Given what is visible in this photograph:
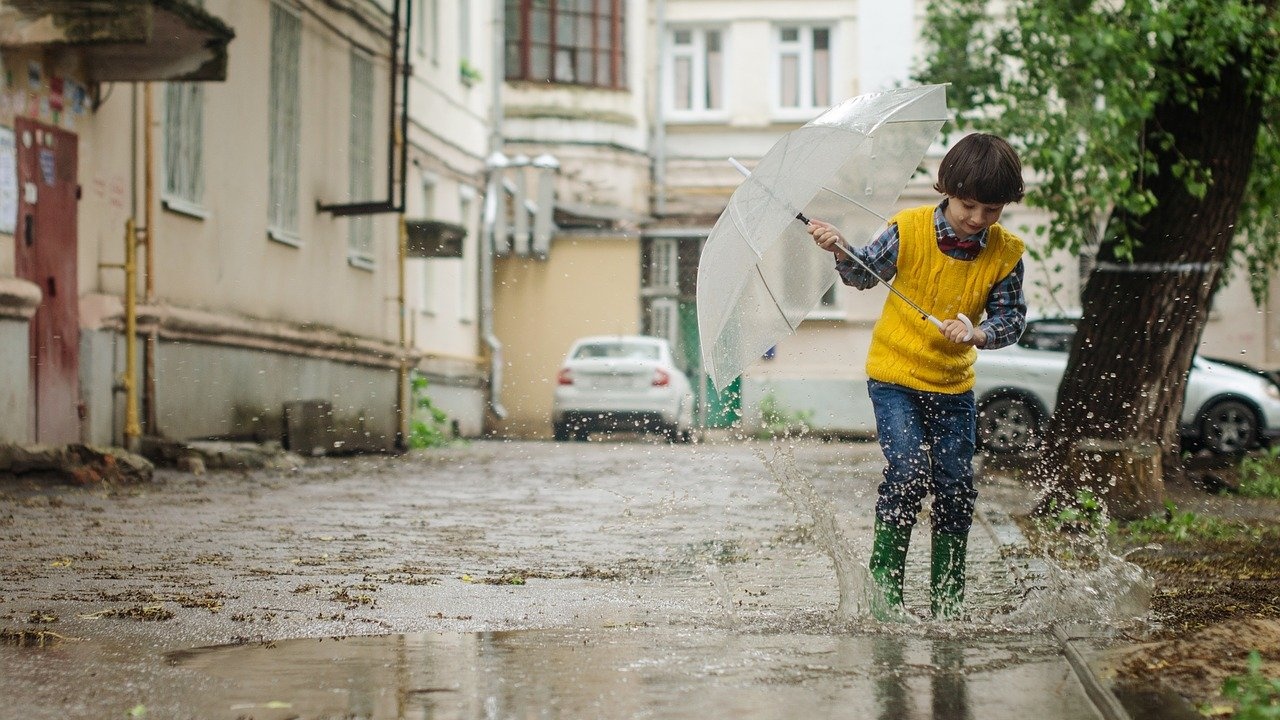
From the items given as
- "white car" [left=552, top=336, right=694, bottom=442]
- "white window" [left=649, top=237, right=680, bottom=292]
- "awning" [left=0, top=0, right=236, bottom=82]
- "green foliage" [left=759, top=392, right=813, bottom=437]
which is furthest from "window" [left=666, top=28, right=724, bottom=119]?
"awning" [left=0, top=0, right=236, bottom=82]

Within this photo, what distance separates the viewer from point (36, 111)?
572 inches

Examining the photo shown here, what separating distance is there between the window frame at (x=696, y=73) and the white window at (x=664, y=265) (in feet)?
8.26

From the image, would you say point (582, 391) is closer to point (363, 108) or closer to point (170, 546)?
point (363, 108)

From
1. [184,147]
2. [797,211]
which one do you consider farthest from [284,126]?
[797,211]

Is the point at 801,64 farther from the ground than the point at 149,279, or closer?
farther from the ground

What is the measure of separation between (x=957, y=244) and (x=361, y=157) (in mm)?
18665

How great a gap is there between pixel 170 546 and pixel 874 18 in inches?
1156

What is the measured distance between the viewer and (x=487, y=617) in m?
6.18

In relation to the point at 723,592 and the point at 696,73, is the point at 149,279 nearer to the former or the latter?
the point at 723,592

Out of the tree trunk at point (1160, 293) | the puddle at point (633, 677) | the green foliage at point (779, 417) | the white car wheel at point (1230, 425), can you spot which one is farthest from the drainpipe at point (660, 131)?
the puddle at point (633, 677)

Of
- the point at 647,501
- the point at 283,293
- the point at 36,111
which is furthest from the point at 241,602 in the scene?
the point at 283,293

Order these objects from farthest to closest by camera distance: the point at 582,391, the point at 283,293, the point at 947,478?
the point at 582,391 < the point at 283,293 < the point at 947,478

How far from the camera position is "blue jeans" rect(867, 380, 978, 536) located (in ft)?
20.1

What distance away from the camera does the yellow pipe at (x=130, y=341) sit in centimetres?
1558
